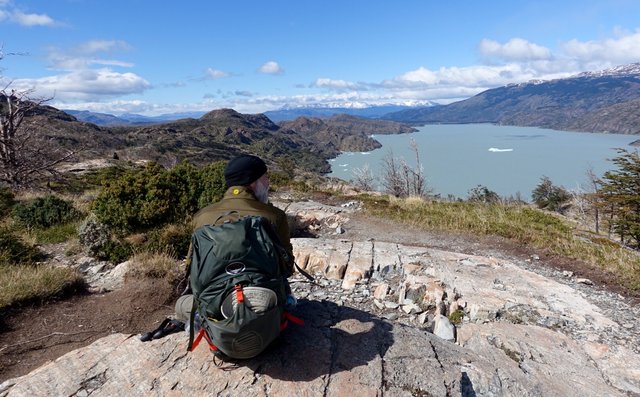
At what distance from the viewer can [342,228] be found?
11008 millimetres

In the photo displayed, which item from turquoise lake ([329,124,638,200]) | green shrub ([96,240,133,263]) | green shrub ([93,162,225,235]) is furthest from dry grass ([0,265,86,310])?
turquoise lake ([329,124,638,200])

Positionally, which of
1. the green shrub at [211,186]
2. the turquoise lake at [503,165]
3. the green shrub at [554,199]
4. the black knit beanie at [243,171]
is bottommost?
the turquoise lake at [503,165]

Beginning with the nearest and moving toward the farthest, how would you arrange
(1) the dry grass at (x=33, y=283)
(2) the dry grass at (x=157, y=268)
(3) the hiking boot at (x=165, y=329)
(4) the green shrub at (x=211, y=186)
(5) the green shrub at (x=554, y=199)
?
(3) the hiking boot at (x=165, y=329)
(1) the dry grass at (x=33, y=283)
(2) the dry grass at (x=157, y=268)
(4) the green shrub at (x=211, y=186)
(5) the green shrub at (x=554, y=199)

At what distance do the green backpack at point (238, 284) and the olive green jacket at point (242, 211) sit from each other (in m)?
0.28

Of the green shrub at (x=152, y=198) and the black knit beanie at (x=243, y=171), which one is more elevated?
the black knit beanie at (x=243, y=171)

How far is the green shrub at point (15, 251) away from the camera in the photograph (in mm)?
6934

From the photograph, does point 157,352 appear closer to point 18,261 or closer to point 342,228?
point 18,261

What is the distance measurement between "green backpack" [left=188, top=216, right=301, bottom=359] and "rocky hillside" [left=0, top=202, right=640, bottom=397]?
574 millimetres

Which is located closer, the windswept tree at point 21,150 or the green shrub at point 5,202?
the green shrub at point 5,202

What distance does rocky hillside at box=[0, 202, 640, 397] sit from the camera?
10.6 ft

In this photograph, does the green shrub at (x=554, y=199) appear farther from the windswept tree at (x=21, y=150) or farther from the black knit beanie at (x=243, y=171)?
the black knit beanie at (x=243, y=171)

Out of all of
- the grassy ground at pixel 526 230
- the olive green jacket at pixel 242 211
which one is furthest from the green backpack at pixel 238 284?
the grassy ground at pixel 526 230

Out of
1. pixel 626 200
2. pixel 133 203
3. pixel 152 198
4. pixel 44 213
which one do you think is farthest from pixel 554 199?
pixel 44 213

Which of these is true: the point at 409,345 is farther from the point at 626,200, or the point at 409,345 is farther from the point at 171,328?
the point at 626,200
